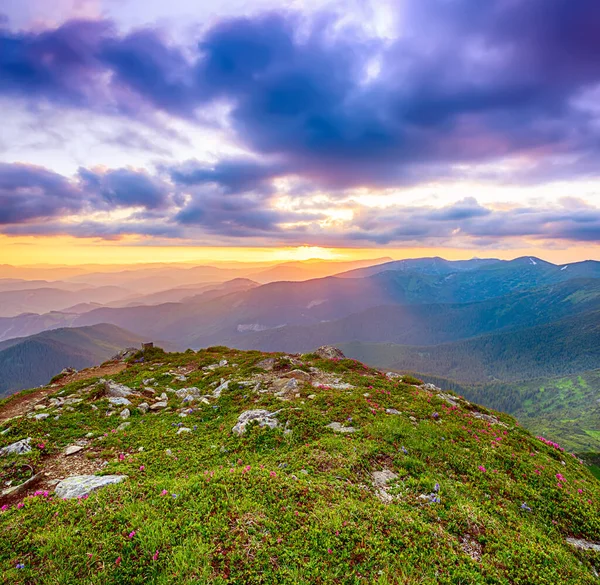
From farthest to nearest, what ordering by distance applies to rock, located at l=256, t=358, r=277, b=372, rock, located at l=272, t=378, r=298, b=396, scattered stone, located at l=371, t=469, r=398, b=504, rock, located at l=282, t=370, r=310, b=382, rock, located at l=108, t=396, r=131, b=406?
rock, located at l=256, t=358, r=277, b=372, rock, located at l=282, t=370, r=310, b=382, rock, located at l=272, t=378, r=298, b=396, rock, located at l=108, t=396, r=131, b=406, scattered stone, located at l=371, t=469, r=398, b=504

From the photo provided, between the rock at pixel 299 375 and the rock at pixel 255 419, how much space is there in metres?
6.52

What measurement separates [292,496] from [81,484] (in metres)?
6.96

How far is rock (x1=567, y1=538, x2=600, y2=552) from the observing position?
376 inches

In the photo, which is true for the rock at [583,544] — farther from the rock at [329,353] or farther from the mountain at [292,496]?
the rock at [329,353]

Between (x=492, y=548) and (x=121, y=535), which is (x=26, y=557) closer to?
(x=121, y=535)

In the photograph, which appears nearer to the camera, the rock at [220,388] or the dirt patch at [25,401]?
the dirt patch at [25,401]

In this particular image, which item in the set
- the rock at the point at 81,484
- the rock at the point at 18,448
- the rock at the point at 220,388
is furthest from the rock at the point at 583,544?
the rock at the point at 18,448

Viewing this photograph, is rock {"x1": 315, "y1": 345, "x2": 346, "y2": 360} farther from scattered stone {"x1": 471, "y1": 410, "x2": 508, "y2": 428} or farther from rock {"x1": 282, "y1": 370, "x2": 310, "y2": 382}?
scattered stone {"x1": 471, "y1": 410, "x2": 508, "y2": 428}

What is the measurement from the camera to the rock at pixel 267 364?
83.4ft

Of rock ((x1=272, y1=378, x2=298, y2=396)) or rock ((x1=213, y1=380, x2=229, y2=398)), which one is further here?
rock ((x1=213, y1=380, x2=229, y2=398))

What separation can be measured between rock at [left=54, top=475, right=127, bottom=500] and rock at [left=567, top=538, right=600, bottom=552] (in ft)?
47.7

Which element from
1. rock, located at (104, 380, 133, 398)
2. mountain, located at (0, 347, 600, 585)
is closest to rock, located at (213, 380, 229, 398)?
mountain, located at (0, 347, 600, 585)

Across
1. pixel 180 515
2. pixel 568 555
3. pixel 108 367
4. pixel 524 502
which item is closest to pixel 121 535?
pixel 180 515

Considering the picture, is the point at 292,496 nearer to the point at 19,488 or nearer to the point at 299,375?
the point at 19,488
